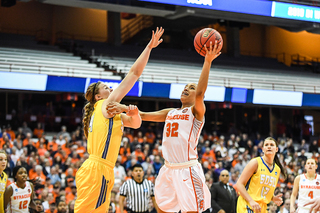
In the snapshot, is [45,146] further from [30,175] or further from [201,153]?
[201,153]

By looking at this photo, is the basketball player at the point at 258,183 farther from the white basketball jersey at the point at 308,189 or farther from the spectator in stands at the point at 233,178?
the spectator in stands at the point at 233,178

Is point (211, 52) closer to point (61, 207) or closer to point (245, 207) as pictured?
point (245, 207)

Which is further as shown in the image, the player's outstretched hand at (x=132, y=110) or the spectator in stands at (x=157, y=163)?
the spectator in stands at (x=157, y=163)

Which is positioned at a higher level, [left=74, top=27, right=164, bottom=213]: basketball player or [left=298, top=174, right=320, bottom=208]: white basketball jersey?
[left=74, top=27, right=164, bottom=213]: basketball player

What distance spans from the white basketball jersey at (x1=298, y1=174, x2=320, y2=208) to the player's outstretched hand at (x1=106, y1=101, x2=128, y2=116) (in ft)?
16.4

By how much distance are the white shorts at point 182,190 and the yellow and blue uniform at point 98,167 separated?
1.05 m

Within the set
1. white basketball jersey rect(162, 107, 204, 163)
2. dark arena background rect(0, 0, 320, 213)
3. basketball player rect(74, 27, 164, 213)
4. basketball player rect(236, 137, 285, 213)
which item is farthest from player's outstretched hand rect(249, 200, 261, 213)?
dark arena background rect(0, 0, 320, 213)

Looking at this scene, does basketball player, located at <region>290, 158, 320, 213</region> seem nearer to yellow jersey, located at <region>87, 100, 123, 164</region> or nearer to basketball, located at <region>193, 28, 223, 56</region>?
basketball, located at <region>193, 28, 223, 56</region>

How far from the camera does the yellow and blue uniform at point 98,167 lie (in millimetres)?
4223

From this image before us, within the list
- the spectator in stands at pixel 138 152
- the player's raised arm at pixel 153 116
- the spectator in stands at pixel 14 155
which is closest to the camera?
the player's raised arm at pixel 153 116

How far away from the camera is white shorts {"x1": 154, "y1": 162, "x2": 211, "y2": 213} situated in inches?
197

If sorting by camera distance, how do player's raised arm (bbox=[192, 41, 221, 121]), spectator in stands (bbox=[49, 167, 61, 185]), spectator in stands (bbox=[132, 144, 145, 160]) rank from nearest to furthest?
player's raised arm (bbox=[192, 41, 221, 121]) < spectator in stands (bbox=[49, 167, 61, 185]) < spectator in stands (bbox=[132, 144, 145, 160])

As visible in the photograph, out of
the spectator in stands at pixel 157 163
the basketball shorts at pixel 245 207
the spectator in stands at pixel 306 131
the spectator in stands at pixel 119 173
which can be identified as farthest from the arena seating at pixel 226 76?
the basketball shorts at pixel 245 207

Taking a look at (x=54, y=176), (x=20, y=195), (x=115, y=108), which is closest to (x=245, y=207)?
(x=115, y=108)
